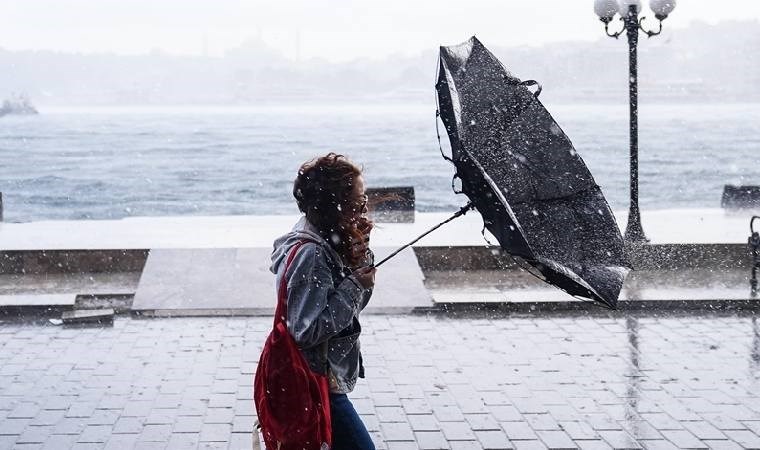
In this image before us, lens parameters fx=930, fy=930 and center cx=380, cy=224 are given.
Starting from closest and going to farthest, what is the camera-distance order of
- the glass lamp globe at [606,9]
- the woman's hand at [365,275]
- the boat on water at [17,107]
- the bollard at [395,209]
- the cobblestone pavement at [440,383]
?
the woman's hand at [365,275]
the cobblestone pavement at [440,383]
the glass lamp globe at [606,9]
the bollard at [395,209]
the boat on water at [17,107]

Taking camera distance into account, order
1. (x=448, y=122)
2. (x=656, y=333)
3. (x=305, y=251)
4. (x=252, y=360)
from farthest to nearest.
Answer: (x=656, y=333), (x=252, y=360), (x=448, y=122), (x=305, y=251)

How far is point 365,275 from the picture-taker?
341cm

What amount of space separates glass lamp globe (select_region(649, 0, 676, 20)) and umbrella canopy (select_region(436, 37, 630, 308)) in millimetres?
10749

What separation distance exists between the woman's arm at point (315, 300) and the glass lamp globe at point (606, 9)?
11.3 metres

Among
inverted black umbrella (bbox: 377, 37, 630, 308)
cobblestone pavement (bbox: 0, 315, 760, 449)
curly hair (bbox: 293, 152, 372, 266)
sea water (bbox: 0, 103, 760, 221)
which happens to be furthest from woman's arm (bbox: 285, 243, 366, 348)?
sea water (bbox: 0, 103, 760, 221)

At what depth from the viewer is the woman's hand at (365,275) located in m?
3.40

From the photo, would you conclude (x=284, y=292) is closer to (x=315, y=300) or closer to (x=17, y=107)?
(x=315, y=300)

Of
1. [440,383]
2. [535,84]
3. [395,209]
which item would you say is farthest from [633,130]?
[535,84]

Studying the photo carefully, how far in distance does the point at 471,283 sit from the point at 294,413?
811cm

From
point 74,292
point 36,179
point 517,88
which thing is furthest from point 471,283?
point 36,179

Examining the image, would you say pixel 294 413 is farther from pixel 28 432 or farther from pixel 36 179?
pixel 36 179

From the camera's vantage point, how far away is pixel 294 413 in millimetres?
3363

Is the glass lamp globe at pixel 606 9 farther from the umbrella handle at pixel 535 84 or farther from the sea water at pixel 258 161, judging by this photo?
the sea water at pixel 258 161

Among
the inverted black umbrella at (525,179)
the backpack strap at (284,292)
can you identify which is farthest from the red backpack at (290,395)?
the inverted black umbrella at (525,179)
